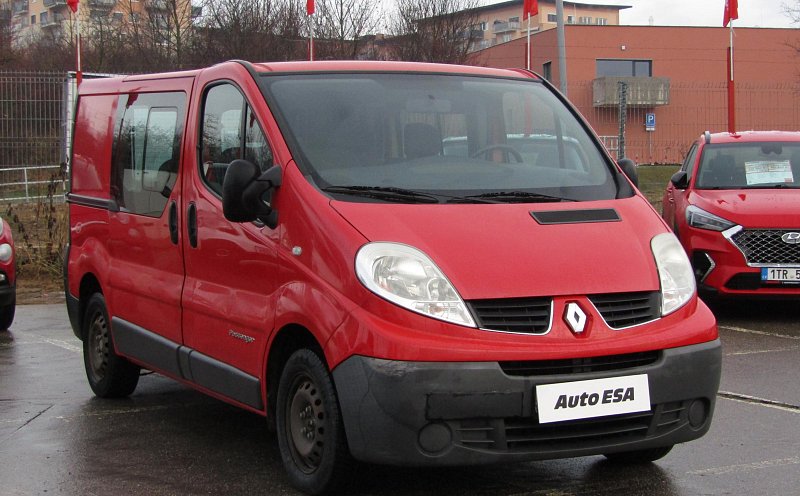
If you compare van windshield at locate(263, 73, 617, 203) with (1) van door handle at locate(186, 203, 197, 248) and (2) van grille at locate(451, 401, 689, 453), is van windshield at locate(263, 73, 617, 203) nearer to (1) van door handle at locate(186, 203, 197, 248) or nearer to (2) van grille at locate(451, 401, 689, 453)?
(1) van door handle at locate(186, 203, 197, 248)

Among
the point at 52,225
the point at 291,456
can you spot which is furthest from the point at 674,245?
the point at 52,225

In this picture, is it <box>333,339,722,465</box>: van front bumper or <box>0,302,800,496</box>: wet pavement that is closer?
<box>333,339,722,465</box>: van front bumper

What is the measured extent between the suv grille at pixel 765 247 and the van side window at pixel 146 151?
5.74 meters

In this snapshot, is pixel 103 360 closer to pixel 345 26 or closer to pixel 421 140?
pixel 421 140

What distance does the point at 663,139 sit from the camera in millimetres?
33812

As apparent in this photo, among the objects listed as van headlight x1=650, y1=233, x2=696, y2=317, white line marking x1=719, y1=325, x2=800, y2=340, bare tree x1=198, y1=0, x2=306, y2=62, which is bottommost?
white line marking x1=719, y1=325, x2=800, y2=340

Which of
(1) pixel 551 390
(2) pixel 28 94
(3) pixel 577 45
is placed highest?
(3) pixel 577 45

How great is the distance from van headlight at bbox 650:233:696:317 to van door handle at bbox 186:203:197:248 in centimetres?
220

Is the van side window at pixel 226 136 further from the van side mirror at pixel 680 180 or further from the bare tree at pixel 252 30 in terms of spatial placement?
the bare tree at pixel 252 30

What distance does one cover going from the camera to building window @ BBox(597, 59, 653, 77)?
53.3 m

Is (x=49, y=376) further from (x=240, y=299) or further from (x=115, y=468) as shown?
(x=240, y=299)

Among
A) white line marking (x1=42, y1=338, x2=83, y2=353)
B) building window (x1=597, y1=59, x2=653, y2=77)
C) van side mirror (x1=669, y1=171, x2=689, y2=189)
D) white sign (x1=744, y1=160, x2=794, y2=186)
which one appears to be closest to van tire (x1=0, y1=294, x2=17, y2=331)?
white line marking (x1=42, y1=338, x2=83, y2=353)

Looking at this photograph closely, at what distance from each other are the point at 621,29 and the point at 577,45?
219cm

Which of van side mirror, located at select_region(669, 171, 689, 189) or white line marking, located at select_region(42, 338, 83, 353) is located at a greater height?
van side mirror, located at select_region(669, 171, 689, 189)
